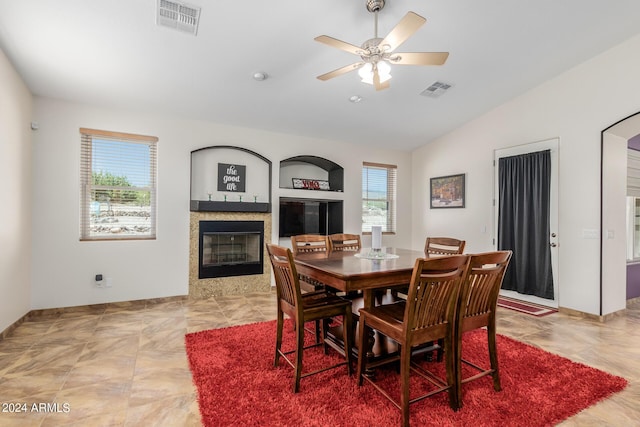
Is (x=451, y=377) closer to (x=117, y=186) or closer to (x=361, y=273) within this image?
(x=361, y=273)

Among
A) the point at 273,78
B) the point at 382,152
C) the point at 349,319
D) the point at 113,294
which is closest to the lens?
the point at 349,319

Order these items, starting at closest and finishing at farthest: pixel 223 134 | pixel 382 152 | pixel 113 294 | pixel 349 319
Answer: pixel 349 319, pixel 113 294, pixel 223 134, pixel 382 152

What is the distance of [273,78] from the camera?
3.68 meters

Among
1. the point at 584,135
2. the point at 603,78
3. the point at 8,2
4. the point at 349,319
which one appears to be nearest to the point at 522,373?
the point at 349,319

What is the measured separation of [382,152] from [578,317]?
12.4 ft

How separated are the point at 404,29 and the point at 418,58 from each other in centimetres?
39

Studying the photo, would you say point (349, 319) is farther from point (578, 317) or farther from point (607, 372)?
point (578, 317)

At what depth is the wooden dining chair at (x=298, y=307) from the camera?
213 cm

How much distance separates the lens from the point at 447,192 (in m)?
5.63

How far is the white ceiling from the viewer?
106 inches

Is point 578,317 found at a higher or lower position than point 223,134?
lower

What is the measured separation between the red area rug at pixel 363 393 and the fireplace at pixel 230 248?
192 cm

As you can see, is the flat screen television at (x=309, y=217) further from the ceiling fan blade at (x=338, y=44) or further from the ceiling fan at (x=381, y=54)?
the ceiling fan blade at (x=338, y=44)

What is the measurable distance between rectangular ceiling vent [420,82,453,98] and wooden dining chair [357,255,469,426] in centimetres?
298
